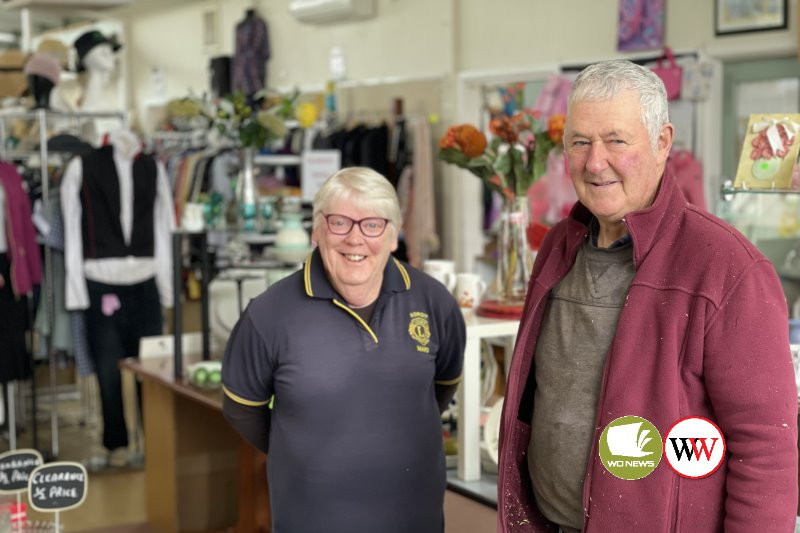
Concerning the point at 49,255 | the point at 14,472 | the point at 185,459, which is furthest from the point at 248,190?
the point at 14,472

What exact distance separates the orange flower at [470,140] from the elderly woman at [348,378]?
2.15 feet

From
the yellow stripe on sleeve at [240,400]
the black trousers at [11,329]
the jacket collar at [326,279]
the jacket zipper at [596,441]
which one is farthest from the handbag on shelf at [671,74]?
the jacket zipper at [596,441]

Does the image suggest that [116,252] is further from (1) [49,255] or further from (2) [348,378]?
(2) [348,378]

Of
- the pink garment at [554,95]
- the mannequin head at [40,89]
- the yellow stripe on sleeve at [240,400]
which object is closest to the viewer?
the yellow stripe on sleeve at [240,400]

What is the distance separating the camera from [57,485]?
2.67 m

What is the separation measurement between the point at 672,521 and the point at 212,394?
2367 mm

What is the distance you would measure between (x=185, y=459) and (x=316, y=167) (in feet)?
10.1

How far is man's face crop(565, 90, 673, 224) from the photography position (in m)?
1.62

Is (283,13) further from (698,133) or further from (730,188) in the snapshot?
(730,188)

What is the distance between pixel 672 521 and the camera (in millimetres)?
1614

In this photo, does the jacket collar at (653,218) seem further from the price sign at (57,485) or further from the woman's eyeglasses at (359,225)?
the price sign at (57,485)

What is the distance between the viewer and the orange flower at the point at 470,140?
3.04m

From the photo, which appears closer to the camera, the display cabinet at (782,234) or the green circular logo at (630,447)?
the green circular logo at (630,447)

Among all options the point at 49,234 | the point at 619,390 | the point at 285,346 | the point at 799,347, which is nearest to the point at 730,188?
the point at 799,347
